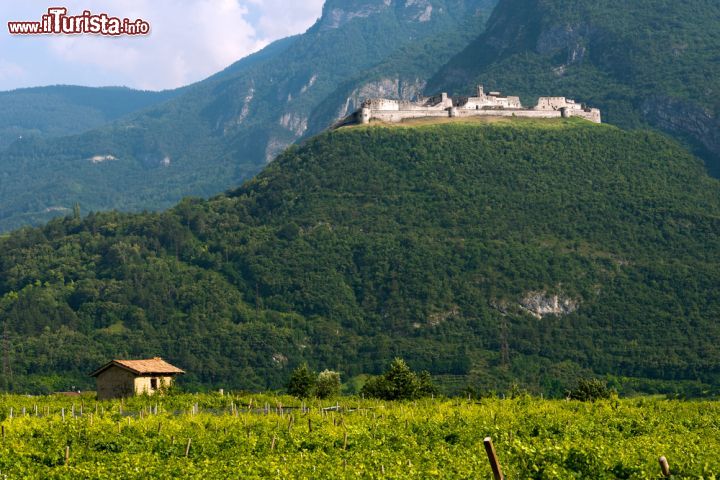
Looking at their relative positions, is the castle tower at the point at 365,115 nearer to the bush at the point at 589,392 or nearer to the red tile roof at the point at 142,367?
the bush at the point at 589,392

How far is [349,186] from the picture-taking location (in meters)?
187

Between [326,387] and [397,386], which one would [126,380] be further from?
[326,387]

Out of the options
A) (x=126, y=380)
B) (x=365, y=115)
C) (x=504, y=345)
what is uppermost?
(x=365, y=115)

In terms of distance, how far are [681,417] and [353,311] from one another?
10927 centimetres

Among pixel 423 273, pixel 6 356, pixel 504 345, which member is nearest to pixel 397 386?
pixel 504 345

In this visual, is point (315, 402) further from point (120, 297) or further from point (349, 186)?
point (349, 186)

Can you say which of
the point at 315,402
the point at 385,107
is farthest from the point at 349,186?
the point at 315,402

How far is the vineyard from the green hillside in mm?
71943

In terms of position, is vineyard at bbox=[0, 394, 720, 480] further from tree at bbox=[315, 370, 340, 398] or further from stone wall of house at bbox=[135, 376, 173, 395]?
tree at bbox=[315, 370, 340, 398]

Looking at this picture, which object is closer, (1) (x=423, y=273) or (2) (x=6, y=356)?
(2) (x=6, y=356)

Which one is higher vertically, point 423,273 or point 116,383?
point 423,273

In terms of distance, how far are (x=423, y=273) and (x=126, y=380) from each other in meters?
98.6

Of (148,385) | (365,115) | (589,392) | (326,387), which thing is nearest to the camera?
(148,385)

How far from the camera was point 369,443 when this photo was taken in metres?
41.6
